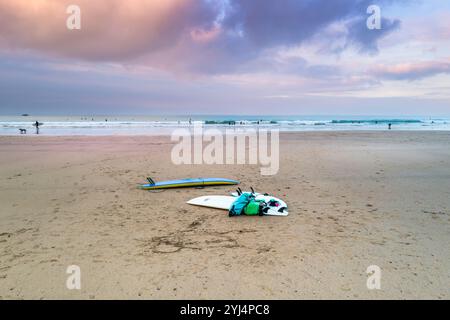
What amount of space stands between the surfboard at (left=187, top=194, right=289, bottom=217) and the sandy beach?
0.18 m

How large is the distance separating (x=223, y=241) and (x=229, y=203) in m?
1.72

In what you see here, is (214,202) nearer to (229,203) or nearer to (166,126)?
(229,203)

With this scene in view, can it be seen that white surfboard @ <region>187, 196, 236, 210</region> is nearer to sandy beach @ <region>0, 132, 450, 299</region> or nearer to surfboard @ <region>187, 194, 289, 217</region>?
surfboard @ <region>187, 194, 289, 217</region>

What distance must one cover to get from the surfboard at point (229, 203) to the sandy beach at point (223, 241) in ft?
0.61

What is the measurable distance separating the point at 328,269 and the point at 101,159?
10.5 m

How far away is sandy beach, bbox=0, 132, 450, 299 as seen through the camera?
3.07m

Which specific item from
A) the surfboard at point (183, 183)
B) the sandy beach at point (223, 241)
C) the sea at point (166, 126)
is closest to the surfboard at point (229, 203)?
the sandy beach at point (223, 241)

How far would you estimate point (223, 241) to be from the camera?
4.19 meters

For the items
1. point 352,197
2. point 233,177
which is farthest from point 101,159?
point 352,197

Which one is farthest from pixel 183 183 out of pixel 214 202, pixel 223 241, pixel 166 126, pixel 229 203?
pixel 166 126

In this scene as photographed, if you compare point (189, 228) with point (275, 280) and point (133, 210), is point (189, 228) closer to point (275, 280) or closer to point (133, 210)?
point (133, 210)

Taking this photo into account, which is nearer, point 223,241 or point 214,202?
point 223,241

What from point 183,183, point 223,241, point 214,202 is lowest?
point 223,241
